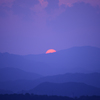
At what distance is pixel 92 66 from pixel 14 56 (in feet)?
444

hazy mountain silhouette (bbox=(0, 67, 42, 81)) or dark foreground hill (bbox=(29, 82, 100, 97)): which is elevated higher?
hazy mountain silhouette (bbox=(0, 67, 42, 81))

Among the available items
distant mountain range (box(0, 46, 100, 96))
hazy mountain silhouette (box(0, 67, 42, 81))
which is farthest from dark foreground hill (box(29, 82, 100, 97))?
hazy mountain silhouette (box(0, 67, 42, 81))

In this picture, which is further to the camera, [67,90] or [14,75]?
[14,75]

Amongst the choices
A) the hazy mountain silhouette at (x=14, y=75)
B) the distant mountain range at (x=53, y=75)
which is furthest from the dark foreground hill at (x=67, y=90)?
the hazy mountain silhouette at (x=14, y=75)

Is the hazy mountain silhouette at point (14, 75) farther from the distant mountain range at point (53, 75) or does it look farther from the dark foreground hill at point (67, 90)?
the dark foreground hill at point (67, 90)

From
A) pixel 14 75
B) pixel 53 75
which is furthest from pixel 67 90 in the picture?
pixel 14 75

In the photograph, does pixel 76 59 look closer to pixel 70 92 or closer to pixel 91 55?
pixel 91 55

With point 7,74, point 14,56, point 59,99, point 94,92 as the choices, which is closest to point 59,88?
point 94,92

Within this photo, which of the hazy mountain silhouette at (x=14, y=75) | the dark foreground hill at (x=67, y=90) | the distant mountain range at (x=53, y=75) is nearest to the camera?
the dark foreground hill at (x=67, y=90)

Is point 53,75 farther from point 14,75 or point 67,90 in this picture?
point 14,75

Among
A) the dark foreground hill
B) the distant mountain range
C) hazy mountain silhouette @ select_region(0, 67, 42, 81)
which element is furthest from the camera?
hazy mountain silhouette @ select_region(0, 67, 42, 81)

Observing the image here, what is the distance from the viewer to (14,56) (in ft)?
653

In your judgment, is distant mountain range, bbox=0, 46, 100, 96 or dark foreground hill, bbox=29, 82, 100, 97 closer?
dark foreground hill, bbox=29, 82, 100, 97

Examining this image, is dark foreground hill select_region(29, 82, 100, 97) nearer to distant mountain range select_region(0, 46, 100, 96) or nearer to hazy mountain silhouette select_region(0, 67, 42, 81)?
distant mountain range select_region(0, 46, 100, 96)
